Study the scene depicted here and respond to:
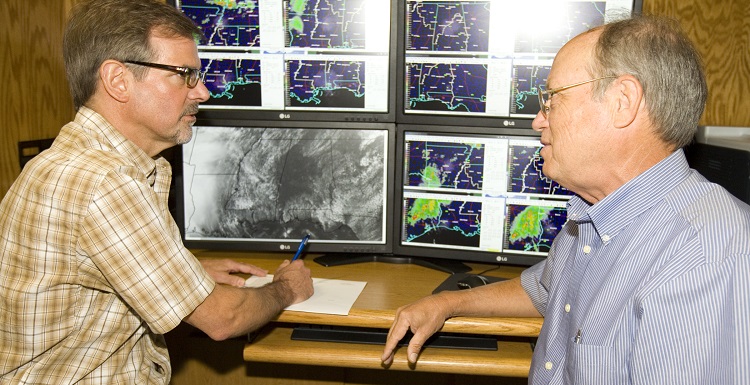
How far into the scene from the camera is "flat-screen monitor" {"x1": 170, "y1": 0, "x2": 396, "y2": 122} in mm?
1883

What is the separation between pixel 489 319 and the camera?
1.56 metres

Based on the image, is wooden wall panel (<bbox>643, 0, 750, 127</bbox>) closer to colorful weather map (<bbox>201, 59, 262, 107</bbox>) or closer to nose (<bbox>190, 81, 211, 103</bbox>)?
colorful weather map (<bbox>201, 59, 262, 107</bbox>)

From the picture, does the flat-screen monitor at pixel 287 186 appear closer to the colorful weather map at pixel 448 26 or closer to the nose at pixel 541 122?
the colorful weather map at pixel 448 26

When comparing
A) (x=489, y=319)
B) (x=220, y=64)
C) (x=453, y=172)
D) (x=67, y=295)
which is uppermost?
(x=220, y=64)

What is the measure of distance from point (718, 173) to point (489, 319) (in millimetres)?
684

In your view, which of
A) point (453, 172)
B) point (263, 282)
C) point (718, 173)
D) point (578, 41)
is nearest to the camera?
point (578, 41)

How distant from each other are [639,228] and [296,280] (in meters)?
0.86

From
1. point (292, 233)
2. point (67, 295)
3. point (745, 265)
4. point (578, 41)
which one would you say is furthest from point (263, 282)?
point (745, 265)

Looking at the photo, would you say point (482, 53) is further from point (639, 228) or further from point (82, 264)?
point (82, 264)

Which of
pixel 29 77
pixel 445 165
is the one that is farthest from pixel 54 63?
pixel 445 165

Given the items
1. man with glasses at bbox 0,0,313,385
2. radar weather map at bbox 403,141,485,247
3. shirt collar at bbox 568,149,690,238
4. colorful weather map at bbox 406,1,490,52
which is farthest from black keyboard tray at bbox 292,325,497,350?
colorful weather map at bbox 406,1,490,52

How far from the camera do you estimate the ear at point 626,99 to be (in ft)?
3.67

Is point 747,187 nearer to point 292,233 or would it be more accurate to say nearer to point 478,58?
point 478,58

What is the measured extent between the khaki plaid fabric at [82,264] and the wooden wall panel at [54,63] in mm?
607
